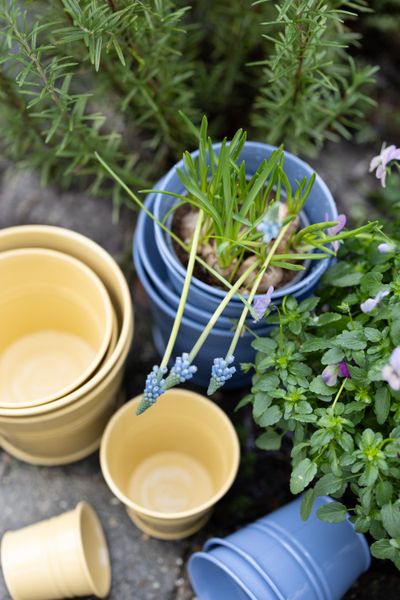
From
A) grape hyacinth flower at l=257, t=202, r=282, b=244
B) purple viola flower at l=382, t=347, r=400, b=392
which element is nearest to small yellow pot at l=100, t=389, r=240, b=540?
purple viola flower at l=382, t=347, r=400, b=392

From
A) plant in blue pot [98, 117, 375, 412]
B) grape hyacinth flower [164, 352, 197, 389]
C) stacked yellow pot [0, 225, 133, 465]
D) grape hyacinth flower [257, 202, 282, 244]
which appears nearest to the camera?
grape hyacinth flower [257, 202, 282, 244]

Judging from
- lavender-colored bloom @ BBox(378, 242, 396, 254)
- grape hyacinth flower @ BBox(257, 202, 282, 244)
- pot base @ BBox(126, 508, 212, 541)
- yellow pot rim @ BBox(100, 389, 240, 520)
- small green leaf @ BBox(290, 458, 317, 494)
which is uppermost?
grape hyacinth flower @ BBox(257, 202, 282, 244)

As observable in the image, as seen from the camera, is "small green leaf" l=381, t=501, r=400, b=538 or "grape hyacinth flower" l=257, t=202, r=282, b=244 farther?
"small green leaf" l=381, t=501, r=400, b=538

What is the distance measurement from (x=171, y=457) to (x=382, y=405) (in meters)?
0.61

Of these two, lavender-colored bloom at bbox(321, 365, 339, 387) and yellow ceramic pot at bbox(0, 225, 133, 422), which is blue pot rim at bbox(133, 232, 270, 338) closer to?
yellow ceramic pot at bbox(0, 225, 133, 422)

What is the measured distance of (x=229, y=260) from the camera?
1153 millimetres

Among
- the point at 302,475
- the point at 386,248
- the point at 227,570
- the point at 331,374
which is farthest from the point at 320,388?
the point at 227,570

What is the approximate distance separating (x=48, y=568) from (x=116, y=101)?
3.03 feet

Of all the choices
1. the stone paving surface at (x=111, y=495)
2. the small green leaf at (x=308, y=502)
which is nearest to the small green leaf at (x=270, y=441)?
the small green leaf at (x=308, y=502)

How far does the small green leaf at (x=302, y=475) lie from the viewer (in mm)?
978

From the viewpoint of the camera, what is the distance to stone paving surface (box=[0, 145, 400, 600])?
4.41ft

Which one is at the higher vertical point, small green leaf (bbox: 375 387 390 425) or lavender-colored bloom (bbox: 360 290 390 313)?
lavender-colored bloom (bbox: 360 290 390 313)

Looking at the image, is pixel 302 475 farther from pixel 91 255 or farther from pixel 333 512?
pixel 91 255

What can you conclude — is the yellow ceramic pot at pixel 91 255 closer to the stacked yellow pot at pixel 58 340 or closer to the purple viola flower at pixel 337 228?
the stacked yellow pot at pixel 58 340
